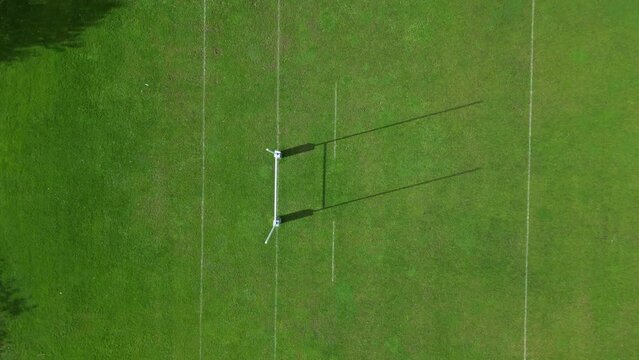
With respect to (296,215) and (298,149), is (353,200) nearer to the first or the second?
(296,215)

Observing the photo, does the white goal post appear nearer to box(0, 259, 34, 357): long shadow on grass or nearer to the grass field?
the grass field

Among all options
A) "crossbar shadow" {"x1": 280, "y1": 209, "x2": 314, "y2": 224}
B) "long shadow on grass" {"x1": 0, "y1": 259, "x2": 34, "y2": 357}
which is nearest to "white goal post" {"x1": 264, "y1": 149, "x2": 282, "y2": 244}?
"crossbar shadow" {"x1": 280, "y1": 209, "x2": 314, "y2": 224}

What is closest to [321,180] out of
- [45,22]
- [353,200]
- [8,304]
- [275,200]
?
[353,200]

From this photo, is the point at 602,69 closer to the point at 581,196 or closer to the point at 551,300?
the point at 581,196

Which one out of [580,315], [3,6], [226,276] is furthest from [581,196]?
[3,6]

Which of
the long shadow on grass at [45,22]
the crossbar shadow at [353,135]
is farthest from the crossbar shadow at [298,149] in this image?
the long shadow on grass at [45,22]

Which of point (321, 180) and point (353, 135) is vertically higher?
point (353, 135)
